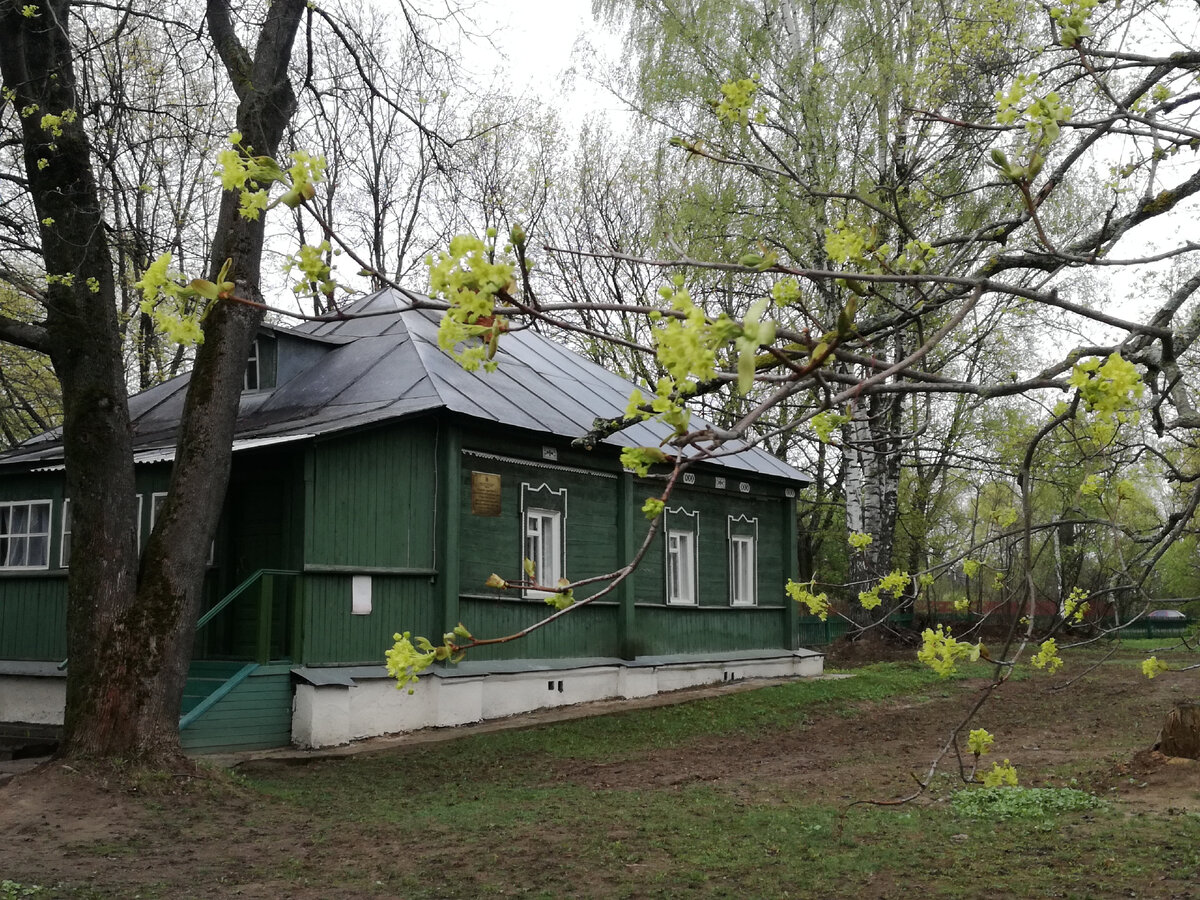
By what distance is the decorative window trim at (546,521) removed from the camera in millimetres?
14352

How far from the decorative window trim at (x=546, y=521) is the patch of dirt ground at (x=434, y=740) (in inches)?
70.8

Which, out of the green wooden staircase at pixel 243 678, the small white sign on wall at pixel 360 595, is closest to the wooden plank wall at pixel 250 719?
the green wooden staircase at pixel 243 678

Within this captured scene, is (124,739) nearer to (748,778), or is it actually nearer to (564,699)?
(748,778)

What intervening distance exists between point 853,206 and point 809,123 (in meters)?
3.12

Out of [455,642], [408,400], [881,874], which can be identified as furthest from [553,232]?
[455,642]

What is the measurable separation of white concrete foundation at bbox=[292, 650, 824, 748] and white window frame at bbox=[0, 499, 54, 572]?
503 centimetres

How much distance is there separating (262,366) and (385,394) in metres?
2.57

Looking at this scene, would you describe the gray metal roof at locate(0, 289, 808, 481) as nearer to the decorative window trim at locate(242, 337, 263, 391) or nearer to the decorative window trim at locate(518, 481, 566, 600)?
the decorative window trim at locate(242, 337, 263, 391)

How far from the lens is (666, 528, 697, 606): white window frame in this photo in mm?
17109

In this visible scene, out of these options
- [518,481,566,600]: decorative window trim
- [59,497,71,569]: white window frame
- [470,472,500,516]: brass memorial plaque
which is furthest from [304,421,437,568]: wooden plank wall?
[59,497,71,569]: white window frame

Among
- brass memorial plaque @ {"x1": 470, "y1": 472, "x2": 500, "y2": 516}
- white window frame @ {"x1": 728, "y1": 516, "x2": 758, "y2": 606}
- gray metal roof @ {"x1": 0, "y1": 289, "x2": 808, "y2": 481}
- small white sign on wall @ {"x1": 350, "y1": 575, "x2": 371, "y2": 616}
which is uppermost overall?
gray metal roof @ {"x1": 0, "y1": 289, "x2": 808, "y2": 481}

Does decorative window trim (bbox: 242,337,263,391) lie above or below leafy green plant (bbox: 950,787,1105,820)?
above

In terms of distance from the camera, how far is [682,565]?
682 inches

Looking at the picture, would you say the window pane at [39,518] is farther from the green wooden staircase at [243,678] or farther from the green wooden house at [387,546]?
the green wooden staircase at [243,678]
